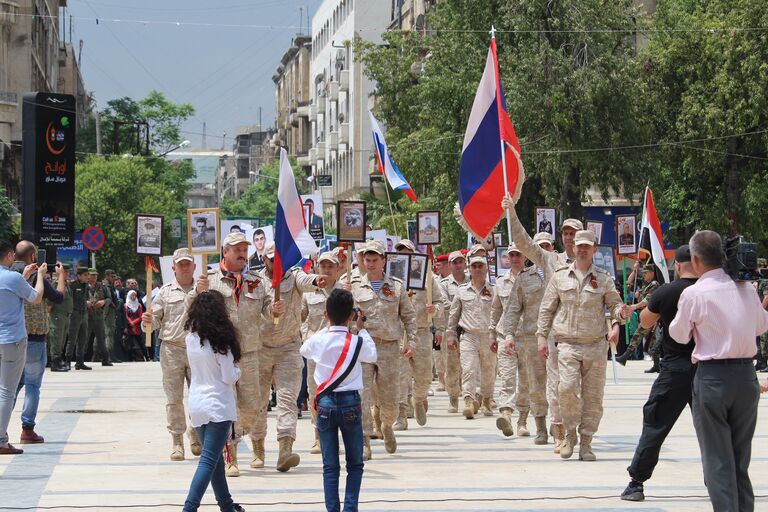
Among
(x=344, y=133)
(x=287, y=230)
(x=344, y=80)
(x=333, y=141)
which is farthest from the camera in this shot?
(x=333, y=141)

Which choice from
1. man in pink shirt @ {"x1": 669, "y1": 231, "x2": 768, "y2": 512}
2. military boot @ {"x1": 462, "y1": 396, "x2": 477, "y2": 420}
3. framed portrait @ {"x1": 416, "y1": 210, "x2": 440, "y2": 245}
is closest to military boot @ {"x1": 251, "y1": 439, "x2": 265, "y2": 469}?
man in pink shirt @ {"x1": 669, "y1": 231, "x2": 768, "y2": 512}

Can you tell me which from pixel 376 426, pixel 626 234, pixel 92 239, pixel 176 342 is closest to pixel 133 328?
pixel 92 239

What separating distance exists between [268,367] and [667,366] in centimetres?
402

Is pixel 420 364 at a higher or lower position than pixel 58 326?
higher

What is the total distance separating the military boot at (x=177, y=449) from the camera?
13195 mm

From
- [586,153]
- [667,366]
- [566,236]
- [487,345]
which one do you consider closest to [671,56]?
[586,153]

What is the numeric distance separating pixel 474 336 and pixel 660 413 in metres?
7.55

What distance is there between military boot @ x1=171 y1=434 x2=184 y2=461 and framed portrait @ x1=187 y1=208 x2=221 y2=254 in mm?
1914

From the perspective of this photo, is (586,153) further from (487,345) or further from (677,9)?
(487,345)

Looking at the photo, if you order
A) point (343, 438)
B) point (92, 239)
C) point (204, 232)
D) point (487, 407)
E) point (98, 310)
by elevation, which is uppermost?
point (204, 232)

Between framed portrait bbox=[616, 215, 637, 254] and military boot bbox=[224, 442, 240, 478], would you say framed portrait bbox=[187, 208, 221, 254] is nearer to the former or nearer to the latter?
military boot bbox=[224, 442, 240, 478]

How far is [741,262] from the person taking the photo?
8.77 metres

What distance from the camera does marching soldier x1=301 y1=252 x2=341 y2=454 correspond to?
13430mm

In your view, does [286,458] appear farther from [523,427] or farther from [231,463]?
[523,427]
